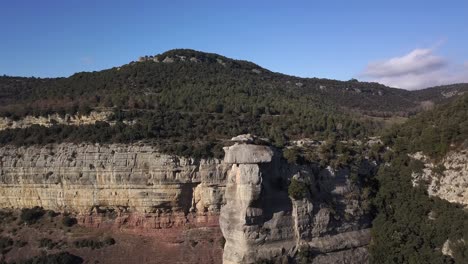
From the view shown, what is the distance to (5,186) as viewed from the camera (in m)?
42.2

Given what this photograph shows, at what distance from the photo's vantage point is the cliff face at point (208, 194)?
27188mm

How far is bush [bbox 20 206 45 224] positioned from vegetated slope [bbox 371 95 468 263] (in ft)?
94.0

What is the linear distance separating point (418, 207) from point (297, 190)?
8.15m

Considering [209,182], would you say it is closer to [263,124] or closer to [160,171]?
[160,171]

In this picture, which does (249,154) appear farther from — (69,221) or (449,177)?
(69,221)

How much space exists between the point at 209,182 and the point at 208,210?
2252mm

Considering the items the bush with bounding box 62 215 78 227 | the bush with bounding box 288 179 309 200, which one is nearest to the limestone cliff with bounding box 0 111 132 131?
the bush with bounding box 62 215 78 227

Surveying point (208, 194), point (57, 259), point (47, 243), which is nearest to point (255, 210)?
point (208, 194)

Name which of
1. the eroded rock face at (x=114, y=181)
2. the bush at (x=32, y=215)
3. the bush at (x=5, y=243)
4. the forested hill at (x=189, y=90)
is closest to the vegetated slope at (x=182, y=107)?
the forested hill at (x=189, y=90)

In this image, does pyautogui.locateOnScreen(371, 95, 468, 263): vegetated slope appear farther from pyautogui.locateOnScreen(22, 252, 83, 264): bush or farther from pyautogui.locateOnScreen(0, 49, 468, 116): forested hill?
pyautogui.locateOnScreen(22, 252, 83, 264): bush

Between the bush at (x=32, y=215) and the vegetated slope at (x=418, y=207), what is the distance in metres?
28.6

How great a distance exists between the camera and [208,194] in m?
35.7

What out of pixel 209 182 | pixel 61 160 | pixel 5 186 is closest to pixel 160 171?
pixel 209 182

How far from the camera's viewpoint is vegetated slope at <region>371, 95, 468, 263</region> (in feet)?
86.3
